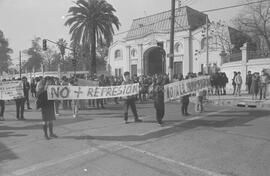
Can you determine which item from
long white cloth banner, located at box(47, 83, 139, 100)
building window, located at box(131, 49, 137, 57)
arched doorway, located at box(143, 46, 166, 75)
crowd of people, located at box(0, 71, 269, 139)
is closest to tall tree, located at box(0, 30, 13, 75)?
building window, located at box(131, 49, 137, 57)

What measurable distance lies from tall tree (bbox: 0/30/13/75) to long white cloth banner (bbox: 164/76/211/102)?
78.1m

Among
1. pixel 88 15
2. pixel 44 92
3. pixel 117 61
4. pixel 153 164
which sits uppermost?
pixel 88 15

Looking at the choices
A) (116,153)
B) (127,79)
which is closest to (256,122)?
(127,79)

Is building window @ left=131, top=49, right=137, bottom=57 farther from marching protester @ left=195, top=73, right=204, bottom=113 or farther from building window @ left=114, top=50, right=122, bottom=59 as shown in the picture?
marching protester @ left=195, top=73, right=204, bottom=113

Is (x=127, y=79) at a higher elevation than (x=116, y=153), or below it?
higher

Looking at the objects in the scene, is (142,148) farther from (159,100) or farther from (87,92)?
(87,92)

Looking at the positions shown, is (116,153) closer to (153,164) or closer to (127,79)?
(153,164)

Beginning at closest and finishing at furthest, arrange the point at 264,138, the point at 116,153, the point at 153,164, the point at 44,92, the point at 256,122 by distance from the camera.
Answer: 1. the point at 153,164
2. the point at 116,153
3. the point at 264,138
4. the point at 44,92
5. the point at 256,122

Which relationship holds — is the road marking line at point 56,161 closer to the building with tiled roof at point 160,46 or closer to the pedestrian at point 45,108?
the pedestrian at point 45,108

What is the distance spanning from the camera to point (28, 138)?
8.70 m

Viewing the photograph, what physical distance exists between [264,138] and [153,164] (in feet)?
11.4

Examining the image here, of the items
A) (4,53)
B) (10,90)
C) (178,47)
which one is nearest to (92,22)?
(178,47)

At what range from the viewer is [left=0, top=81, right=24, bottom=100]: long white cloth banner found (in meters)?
12.7

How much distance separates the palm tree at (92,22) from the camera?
3145 centimetres
